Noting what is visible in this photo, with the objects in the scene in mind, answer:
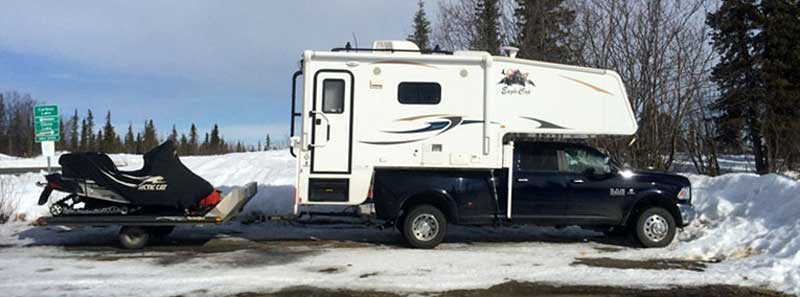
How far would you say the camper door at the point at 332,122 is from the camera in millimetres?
9133

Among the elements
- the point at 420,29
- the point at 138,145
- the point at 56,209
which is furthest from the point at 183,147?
the point at 56,209

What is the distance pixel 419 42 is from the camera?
2923cm

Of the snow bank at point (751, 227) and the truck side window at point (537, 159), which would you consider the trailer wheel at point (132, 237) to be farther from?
the snow bank at point (751, 227)

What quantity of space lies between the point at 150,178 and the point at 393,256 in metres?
3.88

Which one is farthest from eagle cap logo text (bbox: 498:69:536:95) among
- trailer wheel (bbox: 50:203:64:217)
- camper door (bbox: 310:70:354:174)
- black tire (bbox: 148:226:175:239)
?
trailer wheel (bbox: 50:203:64:217)

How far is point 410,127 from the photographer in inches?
364

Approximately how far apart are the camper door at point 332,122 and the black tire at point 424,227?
4.08 feet

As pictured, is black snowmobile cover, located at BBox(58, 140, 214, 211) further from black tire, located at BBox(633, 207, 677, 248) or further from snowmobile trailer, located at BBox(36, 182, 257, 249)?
black tire, located at BBox(633, 207, 677, 248)

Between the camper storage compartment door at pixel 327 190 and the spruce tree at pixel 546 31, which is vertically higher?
the spruce tree at pixel 546 31

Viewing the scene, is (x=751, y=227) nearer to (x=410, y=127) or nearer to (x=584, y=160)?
(x=584, y=160)

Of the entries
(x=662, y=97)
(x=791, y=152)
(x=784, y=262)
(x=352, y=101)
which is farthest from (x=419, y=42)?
(x=784, y=262)

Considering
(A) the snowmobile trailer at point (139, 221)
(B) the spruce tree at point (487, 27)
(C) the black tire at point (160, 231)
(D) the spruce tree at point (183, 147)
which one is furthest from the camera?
(D) the spruce tree at point (183, 147)

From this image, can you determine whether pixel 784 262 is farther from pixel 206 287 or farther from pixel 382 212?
pixel 206 287

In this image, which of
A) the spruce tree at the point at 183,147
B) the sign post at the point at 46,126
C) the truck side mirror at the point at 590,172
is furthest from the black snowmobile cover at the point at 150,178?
the spruce tree at the point at 183,147
